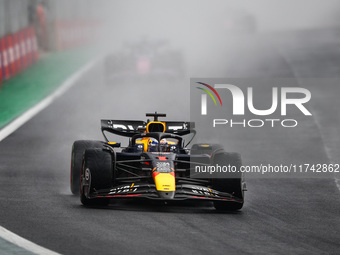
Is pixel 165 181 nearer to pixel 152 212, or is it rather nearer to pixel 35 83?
pixel 152 212

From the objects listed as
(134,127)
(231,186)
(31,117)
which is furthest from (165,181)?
(31,117)

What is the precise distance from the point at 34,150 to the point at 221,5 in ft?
193

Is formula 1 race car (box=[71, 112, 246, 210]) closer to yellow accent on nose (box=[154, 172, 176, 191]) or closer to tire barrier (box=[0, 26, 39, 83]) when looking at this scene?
yellow accent on nose (box=[154, 172, 176, 191])

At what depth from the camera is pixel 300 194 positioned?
1290 centimetres

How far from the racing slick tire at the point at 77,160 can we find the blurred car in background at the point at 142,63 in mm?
16571

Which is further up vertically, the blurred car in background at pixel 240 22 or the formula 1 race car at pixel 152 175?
the blurred car in background at pixel 240 22

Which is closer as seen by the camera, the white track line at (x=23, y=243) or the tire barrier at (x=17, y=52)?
the white track line at (x=23, y=243)

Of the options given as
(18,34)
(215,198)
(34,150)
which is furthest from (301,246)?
(18,34)

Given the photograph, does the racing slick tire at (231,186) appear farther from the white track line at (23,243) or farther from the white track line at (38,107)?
the white track line at (38,107)

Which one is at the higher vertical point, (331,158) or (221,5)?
(221,5)

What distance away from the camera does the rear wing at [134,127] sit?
13.4m

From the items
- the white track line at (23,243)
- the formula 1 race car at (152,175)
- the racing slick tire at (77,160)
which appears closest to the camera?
the white track line at (23,243)

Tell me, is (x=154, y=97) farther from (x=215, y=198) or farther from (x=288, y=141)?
(x=215, y=198)

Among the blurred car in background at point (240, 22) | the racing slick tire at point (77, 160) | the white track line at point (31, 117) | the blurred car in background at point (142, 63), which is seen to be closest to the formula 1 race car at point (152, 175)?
the racing slick tire at point (77, 160)
